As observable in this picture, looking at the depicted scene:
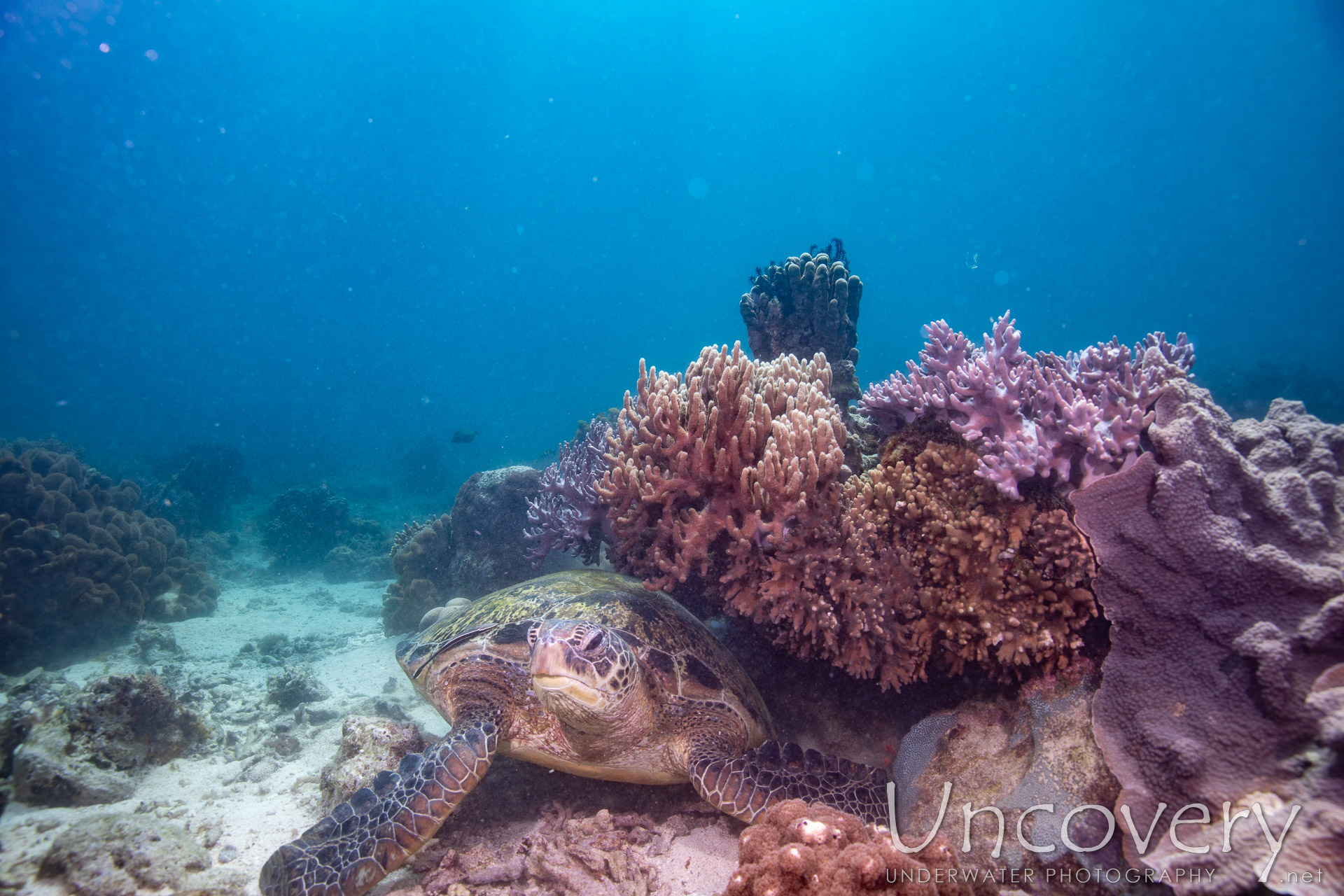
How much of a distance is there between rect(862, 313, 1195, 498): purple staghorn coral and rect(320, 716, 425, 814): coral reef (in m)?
4.44

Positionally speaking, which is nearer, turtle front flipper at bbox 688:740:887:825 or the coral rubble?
the coral rubble

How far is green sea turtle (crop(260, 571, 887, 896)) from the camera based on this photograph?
9.43 feet

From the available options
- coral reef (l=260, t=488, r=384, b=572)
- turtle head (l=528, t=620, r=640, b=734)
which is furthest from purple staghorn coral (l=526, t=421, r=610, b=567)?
coral reef (l=260, t=488, r=384, b=572)

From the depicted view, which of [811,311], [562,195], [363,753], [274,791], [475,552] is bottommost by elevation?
[274,791]

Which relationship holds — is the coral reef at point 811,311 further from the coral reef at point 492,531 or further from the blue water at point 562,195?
the blue water at point 562,195

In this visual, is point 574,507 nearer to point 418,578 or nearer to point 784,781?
point 784,781

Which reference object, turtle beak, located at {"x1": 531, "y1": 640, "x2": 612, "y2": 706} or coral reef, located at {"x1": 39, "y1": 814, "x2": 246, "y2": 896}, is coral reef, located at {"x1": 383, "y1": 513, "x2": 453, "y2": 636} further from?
turtle beak, located at {"x1": 531, "y1": 640, "x2": 612, "y2": 706}

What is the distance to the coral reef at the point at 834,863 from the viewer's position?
1837 millimetres

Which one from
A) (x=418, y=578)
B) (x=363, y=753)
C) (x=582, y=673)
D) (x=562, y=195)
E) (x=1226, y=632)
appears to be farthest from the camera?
(x=562, y=195)

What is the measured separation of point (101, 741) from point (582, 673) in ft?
13.9

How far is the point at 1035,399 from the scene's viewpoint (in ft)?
10.5

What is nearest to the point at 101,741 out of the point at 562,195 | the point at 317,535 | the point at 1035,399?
the point at 1035,399

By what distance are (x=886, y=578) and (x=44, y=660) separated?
1078 cm

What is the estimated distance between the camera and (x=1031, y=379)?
3242mm
